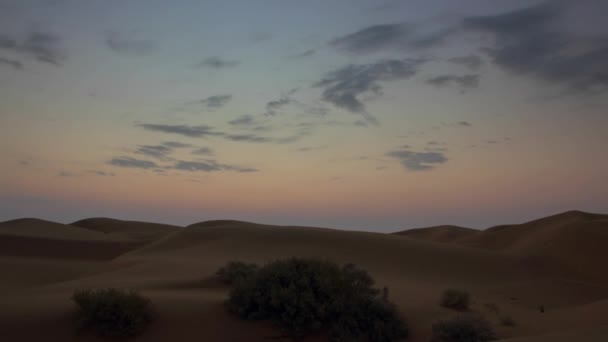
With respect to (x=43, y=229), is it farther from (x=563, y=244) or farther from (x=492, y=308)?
(x=492, y=308)

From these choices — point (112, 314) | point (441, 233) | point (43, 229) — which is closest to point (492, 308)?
point (112, 314)

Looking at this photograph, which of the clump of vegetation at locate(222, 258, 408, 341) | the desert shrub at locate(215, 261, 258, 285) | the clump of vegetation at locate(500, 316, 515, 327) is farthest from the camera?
the desert shrub at locate(215, 261, 258, 285)

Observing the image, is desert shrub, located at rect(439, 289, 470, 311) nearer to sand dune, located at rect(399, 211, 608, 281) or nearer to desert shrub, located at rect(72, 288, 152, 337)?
desert shrub, located at rect(72, 288, 152, 337)

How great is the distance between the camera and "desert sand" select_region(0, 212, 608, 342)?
585 inches

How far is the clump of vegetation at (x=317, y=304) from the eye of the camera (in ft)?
48.5

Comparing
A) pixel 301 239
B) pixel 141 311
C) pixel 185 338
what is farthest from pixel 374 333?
pixel 301 239

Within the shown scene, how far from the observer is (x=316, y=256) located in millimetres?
28188

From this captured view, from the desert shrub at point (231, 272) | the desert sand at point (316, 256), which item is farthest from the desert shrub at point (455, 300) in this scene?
the desert shrub at point (231, 272)

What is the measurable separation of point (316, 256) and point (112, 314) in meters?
14.7

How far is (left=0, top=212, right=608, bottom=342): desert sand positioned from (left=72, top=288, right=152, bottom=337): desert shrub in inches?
13.2

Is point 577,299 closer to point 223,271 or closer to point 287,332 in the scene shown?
point 223,271

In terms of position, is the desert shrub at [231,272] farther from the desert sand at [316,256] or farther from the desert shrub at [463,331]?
the desert shrub at [463,331]

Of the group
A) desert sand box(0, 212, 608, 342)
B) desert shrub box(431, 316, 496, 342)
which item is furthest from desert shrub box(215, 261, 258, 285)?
desert shrub box(431, 316, 496, 342)

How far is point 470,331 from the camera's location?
14000 millimetres
